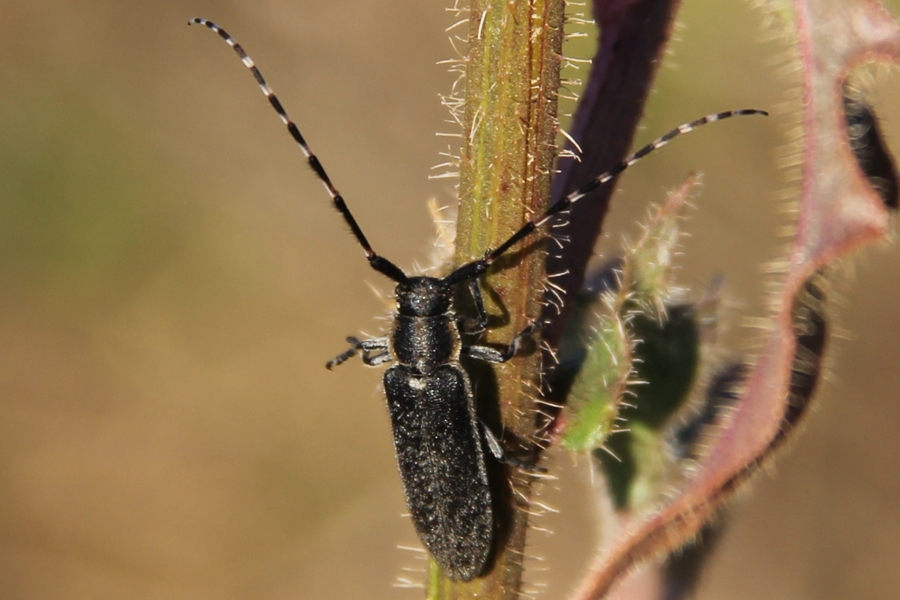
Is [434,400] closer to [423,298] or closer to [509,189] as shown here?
[423,298]

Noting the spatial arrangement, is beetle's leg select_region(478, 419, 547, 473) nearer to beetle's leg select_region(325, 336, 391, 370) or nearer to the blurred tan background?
beetle's leg select_region(325, 336, 391, 370)

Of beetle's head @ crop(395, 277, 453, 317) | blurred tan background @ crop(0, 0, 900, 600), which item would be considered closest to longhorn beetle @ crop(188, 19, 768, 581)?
beetle's head @ crop(395, 277, 453, 317)

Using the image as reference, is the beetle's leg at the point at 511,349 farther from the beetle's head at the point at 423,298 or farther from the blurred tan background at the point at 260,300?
the blurred tan background at the point at 260,300

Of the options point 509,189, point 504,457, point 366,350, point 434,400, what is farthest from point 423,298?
point 509,189

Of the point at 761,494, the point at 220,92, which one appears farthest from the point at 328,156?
the point at 761,494

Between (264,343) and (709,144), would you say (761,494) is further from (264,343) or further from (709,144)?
(264,343)
